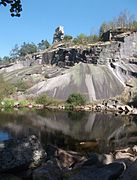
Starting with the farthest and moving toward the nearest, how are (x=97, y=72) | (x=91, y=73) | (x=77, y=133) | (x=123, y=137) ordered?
(x=97, y=72), (x=91, y=73), (x=77, y=133), (x=123, y=137)

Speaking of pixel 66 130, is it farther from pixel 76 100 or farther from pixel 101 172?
pixel 76 100

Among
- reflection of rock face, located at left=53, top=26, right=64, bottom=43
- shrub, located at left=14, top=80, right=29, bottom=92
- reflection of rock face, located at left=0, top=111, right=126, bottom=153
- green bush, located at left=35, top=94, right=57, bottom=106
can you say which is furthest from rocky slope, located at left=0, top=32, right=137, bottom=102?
reflection of rock face, located at left=53, top=26, right=64, bottom=43

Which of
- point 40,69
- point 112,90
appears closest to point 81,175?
point 112,90

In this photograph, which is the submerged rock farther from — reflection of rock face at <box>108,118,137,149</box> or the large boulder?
reflection of rock face at <box>108,118,137,149</box>

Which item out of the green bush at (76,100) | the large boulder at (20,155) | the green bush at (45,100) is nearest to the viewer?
the large boulder at (20,155)

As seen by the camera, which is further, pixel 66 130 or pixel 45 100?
pixel 45 100

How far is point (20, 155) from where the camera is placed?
1447 cm

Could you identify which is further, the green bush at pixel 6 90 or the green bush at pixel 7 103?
the green bush at pixel 6 90

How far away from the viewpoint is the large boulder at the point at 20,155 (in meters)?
14.2

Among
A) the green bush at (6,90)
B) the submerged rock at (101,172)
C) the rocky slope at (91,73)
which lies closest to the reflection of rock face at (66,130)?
the submerged rock at (101,172)

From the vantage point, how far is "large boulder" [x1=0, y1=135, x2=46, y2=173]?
14.2 meters

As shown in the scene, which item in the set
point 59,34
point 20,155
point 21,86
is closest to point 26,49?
point 59,34

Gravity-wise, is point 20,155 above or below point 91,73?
below

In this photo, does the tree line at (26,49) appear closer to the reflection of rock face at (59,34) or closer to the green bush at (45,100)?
the reflection of rock face at (59,34)
